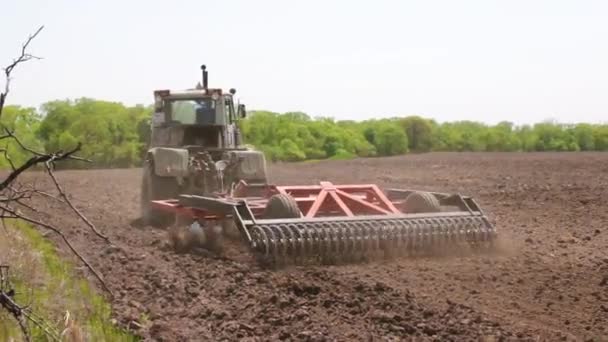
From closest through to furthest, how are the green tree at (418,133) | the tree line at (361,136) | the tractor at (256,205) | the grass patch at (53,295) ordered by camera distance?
the grass patch at (53,295) < the tractor at (256,205) < the tree line at (361,136) < the green tree at (418,133)

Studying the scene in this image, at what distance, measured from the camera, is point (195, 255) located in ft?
27.1

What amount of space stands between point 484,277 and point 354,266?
1241 millimetres

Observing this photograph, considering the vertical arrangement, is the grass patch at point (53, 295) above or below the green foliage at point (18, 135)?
below

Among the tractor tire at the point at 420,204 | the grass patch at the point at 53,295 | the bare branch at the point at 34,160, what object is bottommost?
the grass patch at the point at 53,295

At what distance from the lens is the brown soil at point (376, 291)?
206 inches

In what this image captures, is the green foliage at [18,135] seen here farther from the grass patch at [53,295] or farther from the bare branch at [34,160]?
the grass patch at [53,295]

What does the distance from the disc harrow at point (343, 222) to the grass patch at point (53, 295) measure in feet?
5.57

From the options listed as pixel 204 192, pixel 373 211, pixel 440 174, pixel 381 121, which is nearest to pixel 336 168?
pixel 440 174

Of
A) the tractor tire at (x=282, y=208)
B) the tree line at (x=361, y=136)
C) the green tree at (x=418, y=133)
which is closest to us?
the tractor tire at (x=282, y=208)

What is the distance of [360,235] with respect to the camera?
7.90 m

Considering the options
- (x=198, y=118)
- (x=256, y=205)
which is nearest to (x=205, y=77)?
(x=198, y=118)

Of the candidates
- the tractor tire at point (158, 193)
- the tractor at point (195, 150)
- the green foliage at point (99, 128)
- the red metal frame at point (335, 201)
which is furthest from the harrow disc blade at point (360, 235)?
the green foliage at point (99, 128)

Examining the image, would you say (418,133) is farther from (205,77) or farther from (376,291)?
(376,291)

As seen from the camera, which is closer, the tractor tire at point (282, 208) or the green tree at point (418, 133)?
the tractor tire at point (282, 208)
